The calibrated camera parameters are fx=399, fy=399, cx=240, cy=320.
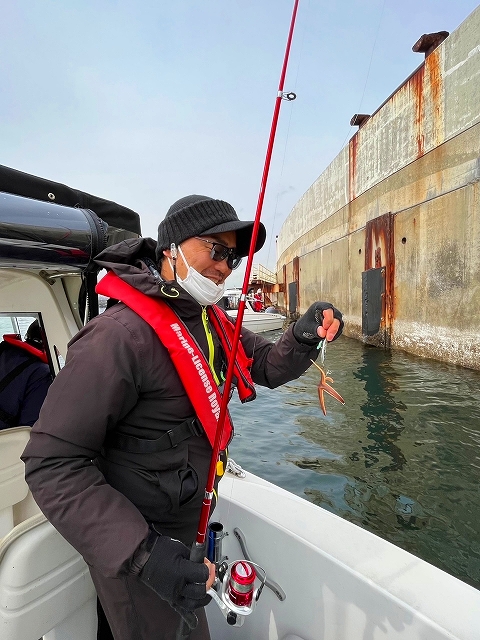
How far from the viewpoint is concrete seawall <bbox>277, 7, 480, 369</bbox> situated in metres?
9.55

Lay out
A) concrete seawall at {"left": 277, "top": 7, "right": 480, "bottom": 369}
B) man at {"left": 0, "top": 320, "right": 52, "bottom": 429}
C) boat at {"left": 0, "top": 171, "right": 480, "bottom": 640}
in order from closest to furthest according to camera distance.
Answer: boat at {"left": 0, "top": 171, "right": 480, "bottom": 640}, man at {"left": 0, "top": 320, "right": 52, "bottom": 429}, concrete seawall at {"left": 277, "top": 7, "right": 480, "bottom": 369}

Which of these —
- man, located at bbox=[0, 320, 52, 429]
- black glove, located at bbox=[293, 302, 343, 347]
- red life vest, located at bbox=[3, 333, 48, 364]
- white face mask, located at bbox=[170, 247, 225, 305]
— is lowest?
man, located at bbox=[0, 320, 52, 429]

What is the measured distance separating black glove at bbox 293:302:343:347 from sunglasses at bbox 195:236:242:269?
20.6 inches

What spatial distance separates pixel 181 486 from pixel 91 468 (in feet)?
1.25

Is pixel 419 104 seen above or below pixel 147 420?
above

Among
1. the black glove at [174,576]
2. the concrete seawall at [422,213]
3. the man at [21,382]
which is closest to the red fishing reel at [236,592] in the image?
the black glove at [174,576]

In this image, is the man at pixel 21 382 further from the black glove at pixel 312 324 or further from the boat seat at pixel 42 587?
the black glove at pixel 312 324

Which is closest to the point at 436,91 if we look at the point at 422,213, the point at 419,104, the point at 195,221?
the point at 419,104

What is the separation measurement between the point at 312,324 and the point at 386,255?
40.6 feet

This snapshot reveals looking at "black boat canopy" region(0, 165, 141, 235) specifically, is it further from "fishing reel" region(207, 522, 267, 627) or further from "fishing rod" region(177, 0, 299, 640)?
"fishing reel" region(207, 522, 267, 627)

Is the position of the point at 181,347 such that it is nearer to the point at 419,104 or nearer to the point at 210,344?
the point at 210,344

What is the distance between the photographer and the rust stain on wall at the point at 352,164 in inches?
661

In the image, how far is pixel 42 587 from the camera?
172 cm

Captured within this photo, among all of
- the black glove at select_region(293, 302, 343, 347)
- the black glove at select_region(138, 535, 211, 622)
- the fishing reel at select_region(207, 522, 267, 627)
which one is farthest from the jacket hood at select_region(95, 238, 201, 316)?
the fishing reel at select_region(207, 522, 267, 627)
